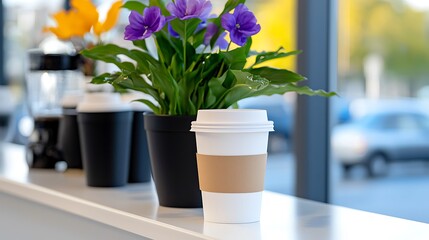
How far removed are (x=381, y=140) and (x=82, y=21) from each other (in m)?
3.99

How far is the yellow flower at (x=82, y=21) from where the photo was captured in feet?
6.14

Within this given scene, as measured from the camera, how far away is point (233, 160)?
3.85 ft

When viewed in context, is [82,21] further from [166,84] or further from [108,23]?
[166,84]

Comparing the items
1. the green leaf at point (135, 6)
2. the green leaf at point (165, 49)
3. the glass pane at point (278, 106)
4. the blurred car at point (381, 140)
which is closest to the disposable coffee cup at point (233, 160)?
the green leaf at point (165, 49)

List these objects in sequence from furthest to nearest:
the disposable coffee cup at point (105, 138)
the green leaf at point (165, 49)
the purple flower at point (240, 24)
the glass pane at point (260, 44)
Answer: the glass pane at point (260, 44), the disposable coffee cup at point (105, 138), the green leaf at point (165, 49), the purple flower at point (240, 24)

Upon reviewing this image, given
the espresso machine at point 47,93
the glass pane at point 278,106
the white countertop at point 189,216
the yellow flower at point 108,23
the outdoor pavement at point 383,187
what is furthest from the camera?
the outdoor pavement at point 383,187

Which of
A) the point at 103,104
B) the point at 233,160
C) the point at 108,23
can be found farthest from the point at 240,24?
the point at 108,23

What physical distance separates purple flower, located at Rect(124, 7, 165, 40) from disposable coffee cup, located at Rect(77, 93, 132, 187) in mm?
338

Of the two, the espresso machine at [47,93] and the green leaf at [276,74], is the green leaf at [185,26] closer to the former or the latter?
the green leaf at [276,74]

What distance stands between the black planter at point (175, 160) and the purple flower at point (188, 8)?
0.19 metres

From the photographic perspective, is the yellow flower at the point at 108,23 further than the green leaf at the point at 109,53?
Yes

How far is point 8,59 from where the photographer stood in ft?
14.5

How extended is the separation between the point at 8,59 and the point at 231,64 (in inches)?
134

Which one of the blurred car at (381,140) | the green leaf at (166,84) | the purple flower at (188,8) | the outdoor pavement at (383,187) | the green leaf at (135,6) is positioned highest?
the green leaf at (135,6)
